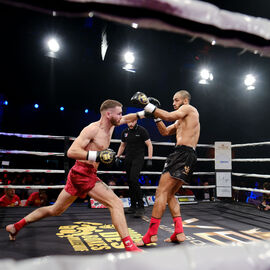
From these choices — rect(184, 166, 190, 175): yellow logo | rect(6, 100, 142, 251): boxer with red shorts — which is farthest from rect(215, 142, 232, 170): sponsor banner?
rect(6, 100, 142, 251): boxer with red shorts

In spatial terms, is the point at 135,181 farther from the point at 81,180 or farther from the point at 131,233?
the point at 81,180

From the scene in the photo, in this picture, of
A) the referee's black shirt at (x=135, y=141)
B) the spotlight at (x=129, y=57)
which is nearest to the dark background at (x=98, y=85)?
the spotlight at (x=129, y=57)

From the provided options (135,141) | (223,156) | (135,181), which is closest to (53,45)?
(135,141)

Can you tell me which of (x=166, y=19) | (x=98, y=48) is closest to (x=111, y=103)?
(x=166, y=19)

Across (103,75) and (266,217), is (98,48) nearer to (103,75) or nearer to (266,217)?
(103,75)

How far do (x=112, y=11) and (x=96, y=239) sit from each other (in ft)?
7.06

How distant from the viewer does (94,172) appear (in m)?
2.07

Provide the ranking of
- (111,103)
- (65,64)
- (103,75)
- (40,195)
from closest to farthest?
(111,103), (40,195), (65,64), (103,75)

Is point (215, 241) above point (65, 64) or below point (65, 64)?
below

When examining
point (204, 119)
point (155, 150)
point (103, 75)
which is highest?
point (103, 75)

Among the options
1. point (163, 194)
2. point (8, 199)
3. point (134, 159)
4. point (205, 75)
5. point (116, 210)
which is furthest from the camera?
point (205, 75)

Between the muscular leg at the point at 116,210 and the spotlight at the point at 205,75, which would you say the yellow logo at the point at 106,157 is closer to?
the muscular leg at the point at 116,210

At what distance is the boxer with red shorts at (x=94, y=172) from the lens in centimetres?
185

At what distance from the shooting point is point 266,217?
12.1 feet
